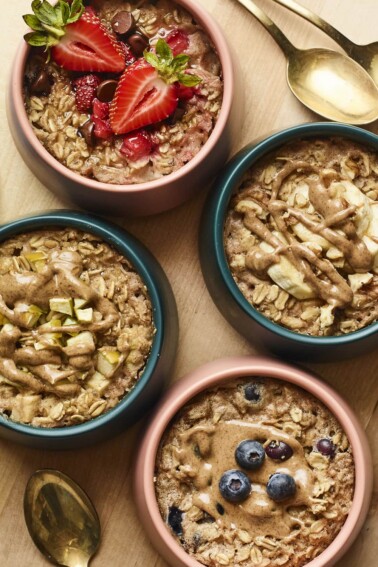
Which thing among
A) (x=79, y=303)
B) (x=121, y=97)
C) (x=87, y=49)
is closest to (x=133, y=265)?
(x=79, y=303)

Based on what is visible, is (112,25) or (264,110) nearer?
(112,25)

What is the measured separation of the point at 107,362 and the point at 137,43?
0.71m

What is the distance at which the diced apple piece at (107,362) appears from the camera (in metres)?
1.78

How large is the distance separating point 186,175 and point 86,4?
1.49 ft

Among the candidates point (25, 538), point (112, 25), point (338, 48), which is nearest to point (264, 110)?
point (338, 48)

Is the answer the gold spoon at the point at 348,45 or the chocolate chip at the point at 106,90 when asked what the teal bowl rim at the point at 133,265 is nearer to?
the chocolate chip at the point at 106,90

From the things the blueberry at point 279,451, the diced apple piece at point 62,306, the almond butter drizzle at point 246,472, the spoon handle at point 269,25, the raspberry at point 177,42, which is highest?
the spoon handle at point 269,25

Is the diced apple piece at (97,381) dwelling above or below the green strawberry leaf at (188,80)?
below

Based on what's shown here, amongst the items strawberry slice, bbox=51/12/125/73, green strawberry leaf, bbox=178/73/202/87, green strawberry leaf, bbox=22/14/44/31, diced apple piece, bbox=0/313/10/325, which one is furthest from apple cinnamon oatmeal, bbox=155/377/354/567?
green strawberry leaf, bbox=22/14/44/31

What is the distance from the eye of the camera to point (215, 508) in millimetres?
1804

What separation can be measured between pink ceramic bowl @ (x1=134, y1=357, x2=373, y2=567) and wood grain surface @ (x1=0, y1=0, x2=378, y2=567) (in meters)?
0.15

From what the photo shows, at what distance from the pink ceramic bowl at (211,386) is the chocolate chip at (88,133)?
0.57 meters

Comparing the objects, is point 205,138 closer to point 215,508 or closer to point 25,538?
point 215,508

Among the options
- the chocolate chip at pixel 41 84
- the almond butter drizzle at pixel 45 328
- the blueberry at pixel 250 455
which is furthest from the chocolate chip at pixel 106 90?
the blueberry at pixel 250 455
